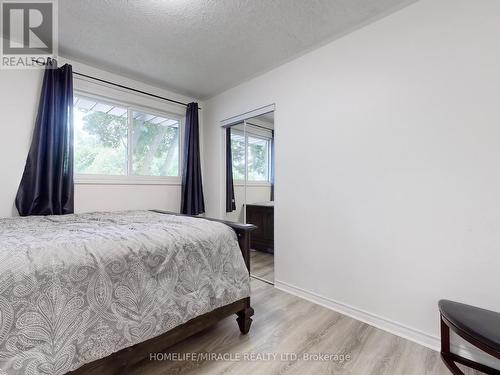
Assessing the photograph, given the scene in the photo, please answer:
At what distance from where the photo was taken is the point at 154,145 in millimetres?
3311

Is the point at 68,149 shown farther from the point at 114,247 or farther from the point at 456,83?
the point at 456,83

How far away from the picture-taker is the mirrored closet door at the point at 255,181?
291cm

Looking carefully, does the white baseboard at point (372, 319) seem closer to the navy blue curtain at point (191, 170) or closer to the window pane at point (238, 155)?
the window pane at point (238, 155)

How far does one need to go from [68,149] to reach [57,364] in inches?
81.7

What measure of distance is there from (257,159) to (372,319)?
199cm

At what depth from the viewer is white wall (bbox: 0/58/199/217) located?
7.23ft

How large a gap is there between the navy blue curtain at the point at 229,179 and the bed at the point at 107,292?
1.63m

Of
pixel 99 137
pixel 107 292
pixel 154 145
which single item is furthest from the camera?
pixel 154 145

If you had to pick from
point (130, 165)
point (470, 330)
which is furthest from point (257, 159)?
point (470, 330)

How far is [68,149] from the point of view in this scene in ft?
7.87


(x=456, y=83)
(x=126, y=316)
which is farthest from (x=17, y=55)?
(x=456, y=83)

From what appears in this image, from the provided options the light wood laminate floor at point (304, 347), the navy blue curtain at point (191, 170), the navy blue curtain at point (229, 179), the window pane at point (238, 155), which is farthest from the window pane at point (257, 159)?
the light wood laminate floor at point (304, 347)

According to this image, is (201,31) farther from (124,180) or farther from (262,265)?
(262,265)

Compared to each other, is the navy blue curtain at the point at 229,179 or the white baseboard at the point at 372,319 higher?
the navy blue curtain at the point at 229,179
